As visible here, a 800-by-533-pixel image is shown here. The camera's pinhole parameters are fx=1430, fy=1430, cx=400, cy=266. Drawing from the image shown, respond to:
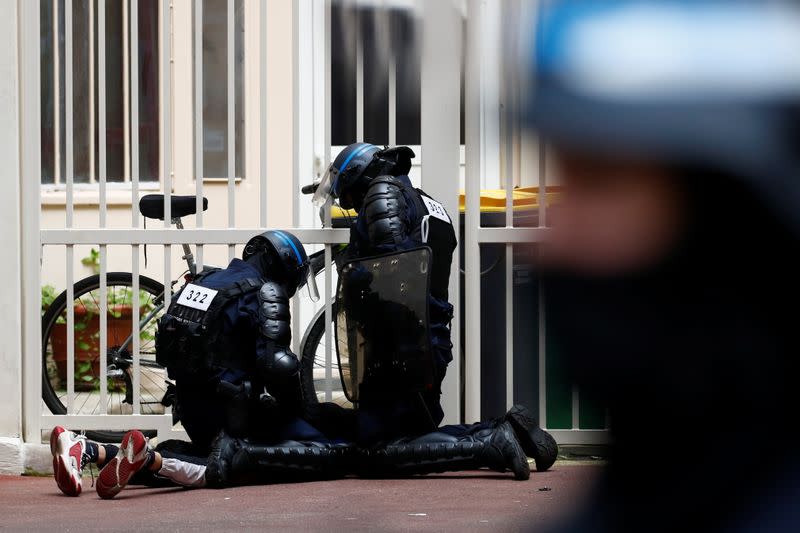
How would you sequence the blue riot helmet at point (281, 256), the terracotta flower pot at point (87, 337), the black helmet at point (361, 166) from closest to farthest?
the blue riot helmet at point (281, 256)
the black helmet at point (361, 166)
the terracotta flower pot at point (87, 337)

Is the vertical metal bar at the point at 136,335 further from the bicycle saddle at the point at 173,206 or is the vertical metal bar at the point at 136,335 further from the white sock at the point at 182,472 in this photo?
the white sock at the point at 182,472

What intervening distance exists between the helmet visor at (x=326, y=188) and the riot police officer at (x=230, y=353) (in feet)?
1.81

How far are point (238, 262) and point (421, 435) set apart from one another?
104 centimetres

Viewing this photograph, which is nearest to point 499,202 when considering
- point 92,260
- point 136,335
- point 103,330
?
point 136,335

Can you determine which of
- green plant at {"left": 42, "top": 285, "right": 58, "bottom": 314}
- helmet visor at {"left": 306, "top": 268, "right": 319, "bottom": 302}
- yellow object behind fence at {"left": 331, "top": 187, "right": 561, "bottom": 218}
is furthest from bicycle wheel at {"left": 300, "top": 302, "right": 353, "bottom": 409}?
green plant at {"left": 42, "top": 285, "right": 58, "bottom": 314}

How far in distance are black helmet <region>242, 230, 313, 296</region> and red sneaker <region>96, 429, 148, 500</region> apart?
0.92 metres

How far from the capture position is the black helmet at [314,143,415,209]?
6.02 m

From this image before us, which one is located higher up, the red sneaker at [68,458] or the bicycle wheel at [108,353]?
the bicycle wheel at [108,353]

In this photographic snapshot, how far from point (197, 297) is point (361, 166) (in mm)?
902

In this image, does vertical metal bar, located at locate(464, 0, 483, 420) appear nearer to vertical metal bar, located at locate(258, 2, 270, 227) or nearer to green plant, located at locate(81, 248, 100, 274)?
vertical metal bar, located at locate(258, 2, 270, 227)

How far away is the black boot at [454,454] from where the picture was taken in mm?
5840

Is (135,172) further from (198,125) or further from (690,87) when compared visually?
(690,87)

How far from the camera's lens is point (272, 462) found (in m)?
5.80

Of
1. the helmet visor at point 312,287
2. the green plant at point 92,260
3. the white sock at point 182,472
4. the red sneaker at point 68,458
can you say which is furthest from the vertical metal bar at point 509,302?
the green plant at point 92,260
